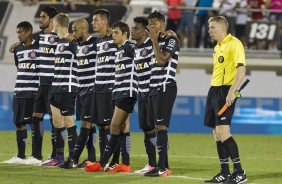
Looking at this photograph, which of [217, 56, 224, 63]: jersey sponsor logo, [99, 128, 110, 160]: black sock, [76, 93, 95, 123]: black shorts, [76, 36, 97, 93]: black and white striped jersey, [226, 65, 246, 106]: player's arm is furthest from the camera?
[99, 128, 110, 160]: black sock

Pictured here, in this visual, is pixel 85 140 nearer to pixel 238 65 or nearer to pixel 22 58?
pixel 22 58

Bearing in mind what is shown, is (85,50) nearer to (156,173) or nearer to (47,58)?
(47,58)

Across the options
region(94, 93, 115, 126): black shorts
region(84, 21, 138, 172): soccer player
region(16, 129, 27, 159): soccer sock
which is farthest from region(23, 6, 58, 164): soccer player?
region(84, 21, 138, 172): soccer player

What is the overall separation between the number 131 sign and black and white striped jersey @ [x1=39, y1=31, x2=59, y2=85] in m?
9.52

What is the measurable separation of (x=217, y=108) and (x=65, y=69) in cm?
310

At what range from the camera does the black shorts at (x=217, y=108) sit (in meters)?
12.6

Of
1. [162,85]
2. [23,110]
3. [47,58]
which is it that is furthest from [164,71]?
[23,110]

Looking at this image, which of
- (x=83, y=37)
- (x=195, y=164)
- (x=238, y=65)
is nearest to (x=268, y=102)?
(x=195, y=164)

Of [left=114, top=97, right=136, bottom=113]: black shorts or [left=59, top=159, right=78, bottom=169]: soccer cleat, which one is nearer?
[left=114, top=97, right=136, bottom=113]: black shorts

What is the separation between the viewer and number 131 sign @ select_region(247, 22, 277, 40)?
23922 mm

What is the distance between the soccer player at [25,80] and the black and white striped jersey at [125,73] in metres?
2.22

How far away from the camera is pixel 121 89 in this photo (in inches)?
548

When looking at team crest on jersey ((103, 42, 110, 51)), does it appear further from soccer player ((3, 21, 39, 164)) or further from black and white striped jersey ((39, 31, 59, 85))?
soccer player ((3, 21, 39, 164))

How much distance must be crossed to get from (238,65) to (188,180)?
6.02ft
